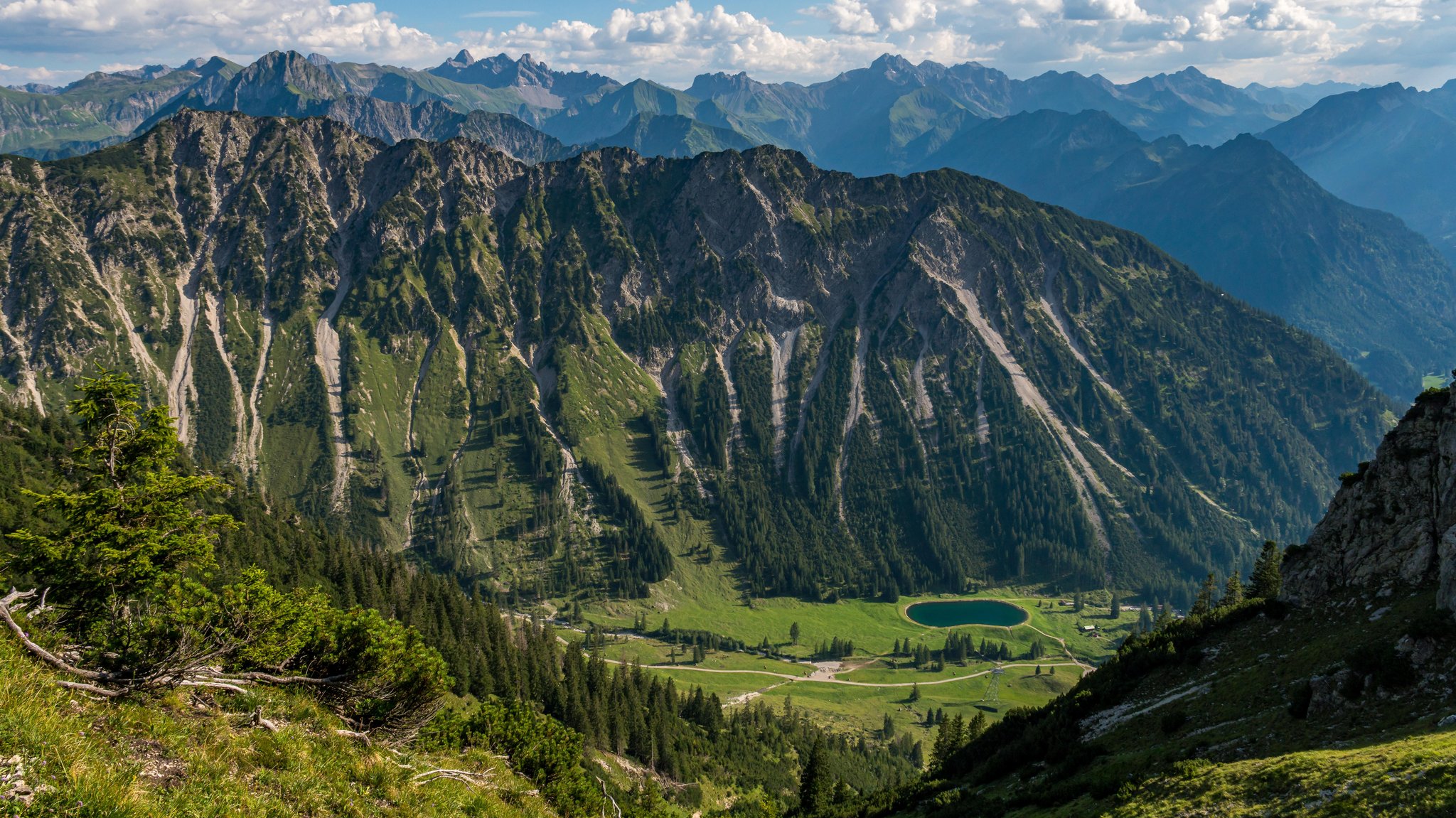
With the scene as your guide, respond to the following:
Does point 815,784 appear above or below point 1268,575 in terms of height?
below

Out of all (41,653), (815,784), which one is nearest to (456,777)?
(41,653)

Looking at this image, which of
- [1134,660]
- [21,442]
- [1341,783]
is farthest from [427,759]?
[21,442]

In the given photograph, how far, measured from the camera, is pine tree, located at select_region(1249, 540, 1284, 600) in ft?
281

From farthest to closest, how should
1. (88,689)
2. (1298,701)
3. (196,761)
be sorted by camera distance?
(1298,701) → (88,689) → (196,761)

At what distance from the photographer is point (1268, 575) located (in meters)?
88.8

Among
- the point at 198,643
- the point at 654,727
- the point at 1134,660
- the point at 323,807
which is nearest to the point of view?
the point at 323,807

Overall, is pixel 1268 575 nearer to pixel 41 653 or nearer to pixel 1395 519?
pixel 1395 519

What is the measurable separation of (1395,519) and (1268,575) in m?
41.3

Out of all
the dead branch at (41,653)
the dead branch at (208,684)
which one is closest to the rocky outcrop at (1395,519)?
the dead branch at (208,684)

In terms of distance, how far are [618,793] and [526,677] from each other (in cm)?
5101

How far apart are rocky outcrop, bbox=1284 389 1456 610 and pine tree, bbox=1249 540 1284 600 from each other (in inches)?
1169

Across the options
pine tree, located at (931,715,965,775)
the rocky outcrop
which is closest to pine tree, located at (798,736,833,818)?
pine tree, located at (931,715,965,775)

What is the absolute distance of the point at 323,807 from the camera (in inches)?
937

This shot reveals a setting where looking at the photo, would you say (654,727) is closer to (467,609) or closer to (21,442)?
(467,609)
